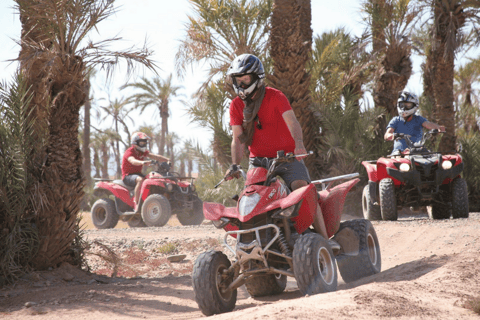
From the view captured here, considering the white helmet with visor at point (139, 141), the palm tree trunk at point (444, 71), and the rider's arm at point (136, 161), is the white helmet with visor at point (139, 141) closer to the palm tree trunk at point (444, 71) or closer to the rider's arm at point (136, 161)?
the rider's arm at point (136, 161)

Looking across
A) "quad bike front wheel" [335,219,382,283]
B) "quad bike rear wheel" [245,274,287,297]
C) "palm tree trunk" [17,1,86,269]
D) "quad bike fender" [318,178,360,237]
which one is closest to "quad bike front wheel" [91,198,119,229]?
"palm tree trunk" [17,1,86,269]

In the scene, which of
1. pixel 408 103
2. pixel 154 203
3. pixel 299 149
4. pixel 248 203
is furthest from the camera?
pixel 154 203

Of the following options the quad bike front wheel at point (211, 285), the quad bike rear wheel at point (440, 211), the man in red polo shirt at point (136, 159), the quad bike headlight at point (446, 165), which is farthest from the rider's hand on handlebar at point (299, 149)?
the man in red polo shirt at point (136, 159)

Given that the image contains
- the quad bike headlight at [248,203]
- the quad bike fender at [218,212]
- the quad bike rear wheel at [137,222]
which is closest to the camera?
the quad bike headlight at [248,203]

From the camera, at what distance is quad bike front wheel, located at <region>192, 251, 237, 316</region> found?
4.42 m

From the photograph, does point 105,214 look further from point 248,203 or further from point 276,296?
point 248,203

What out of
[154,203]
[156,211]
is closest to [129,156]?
[154,203]

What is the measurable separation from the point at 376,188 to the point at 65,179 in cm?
612

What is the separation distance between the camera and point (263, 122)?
200 inches

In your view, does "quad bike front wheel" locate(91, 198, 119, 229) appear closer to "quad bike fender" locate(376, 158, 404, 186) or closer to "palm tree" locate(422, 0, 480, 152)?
"quad bike fender" locate(376, 158, 404, 186)

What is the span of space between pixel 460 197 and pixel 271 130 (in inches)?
244

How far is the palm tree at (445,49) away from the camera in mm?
16016

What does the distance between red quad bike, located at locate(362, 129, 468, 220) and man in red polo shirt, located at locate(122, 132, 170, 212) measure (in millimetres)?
5946

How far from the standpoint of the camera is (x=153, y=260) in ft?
28.2
